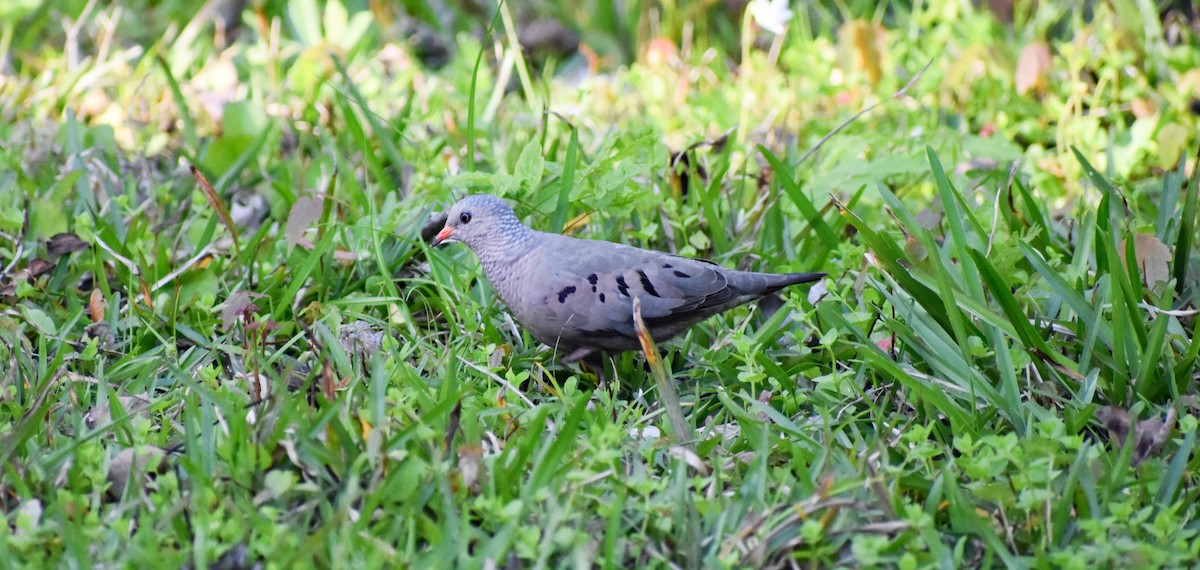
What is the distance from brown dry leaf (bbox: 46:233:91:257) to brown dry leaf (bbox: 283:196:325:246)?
65 centimetres

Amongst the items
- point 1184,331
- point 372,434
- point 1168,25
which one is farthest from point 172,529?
point 1168,25

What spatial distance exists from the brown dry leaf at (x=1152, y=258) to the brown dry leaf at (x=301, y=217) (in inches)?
94.1

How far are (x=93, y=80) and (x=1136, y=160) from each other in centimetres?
440

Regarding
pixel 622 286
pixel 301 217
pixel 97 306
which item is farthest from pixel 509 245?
pixel 97 306

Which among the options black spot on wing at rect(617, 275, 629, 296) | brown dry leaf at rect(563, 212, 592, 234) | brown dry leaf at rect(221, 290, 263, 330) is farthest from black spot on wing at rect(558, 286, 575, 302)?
brown dry leaf at rect(221, 290, 263, 330)

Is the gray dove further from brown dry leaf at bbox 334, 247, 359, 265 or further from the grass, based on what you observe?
brown dry leaf at bbox 334, 247, 359, 265

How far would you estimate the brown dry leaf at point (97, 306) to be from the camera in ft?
11.3

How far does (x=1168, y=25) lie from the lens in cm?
532

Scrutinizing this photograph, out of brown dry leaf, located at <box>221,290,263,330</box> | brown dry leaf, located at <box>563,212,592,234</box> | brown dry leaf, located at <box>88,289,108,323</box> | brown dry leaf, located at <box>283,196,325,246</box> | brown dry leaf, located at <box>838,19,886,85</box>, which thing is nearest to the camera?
brown dry leaf, located at <box>221,290,263,330</box>

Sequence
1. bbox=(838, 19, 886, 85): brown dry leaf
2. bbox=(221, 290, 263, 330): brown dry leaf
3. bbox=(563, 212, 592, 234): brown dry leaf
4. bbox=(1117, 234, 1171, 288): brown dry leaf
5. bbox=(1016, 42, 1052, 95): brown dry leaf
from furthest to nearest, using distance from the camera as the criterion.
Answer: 1. bbox=(838, 19, 886, 85): brown dry leaf
2. bbox=(1016, 42, 1052, 95): brown dry leaf
3. bbox=(563, 212, 592, 234): brown dry leaf
4. bbox=(221, 290, 263, 330): brown dry leaf
5. bbox=(1117, 234, 1171, 288): brown dry leaf

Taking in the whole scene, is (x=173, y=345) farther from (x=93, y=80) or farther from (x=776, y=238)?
(x=93, y=80)

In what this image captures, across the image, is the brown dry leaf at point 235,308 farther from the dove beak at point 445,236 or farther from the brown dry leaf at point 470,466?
the brown dry leaf at point 470,466

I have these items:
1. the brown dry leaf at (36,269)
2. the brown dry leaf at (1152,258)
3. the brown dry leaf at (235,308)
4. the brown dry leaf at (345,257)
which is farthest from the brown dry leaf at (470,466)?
the brown dry leaf at (1152,258)

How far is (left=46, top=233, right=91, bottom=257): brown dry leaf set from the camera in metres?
3.66
